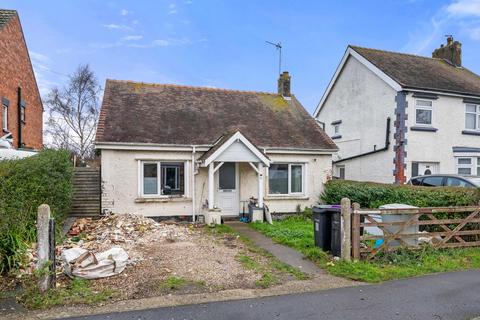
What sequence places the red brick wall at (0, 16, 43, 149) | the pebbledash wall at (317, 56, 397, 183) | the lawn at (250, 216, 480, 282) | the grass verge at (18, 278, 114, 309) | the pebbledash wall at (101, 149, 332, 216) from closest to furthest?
the grass verge at (18, 278, 114, 309) → the lawn at (250, 216, 480, 282) → the pebbledash wall at (101, 149, 332, 216) → the red brick wall at (0, 16, 43, 149) → the pebbledash wall at (317, 56, 397, 183)

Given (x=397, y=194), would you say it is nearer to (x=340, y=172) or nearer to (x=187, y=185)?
(x=187, y=185)

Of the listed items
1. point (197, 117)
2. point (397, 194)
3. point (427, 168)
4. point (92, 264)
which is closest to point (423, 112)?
point (427, 168)

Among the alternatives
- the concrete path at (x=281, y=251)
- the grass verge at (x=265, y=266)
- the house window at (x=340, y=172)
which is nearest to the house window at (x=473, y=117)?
the house window at (x=340, y=172)

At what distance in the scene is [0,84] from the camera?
1456 cm

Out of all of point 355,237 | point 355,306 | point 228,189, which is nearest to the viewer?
point 355,306

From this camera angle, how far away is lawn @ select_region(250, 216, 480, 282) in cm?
728

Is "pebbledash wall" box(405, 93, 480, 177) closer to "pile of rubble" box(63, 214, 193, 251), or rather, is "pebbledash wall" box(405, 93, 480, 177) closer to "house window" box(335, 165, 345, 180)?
"house window" box(335, 165, 345, 180)

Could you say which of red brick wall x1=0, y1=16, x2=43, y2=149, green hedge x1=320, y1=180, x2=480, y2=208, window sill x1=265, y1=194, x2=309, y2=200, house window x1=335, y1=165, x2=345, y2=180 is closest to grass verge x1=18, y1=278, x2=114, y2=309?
window sill x1=265, y1=194, x2=309, y2=200

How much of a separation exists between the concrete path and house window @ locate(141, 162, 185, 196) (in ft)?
9.04

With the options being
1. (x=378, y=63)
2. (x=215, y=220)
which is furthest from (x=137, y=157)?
(x=378, y=63)

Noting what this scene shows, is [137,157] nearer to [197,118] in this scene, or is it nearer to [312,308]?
[197,118]

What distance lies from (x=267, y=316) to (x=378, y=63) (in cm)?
1669

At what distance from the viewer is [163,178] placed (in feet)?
44.7

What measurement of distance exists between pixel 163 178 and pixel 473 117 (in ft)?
53.4
